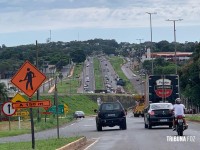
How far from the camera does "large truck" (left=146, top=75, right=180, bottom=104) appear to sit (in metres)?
52.9

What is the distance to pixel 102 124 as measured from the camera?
43.4 meters

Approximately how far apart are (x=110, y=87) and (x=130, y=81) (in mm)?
8201

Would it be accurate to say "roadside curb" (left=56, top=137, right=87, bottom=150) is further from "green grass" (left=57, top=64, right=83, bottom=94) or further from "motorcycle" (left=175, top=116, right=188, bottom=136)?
"green grass" (left=57, top=64, right=83, bottom=94)

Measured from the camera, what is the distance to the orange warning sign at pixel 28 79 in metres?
23.7

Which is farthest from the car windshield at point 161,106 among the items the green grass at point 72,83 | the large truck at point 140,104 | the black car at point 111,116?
the green grass at point 72,83

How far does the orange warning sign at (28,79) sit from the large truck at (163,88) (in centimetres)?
2956

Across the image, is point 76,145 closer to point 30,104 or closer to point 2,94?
point 30,104

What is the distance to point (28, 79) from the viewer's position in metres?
23.9

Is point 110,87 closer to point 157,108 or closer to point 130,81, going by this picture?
point 130,81

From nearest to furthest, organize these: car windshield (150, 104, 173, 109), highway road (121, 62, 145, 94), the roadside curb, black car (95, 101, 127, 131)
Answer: the roadside curb
car windshield (150, 104, 173, 109)
black car (95, 101, 127, 131)
highway road (121, 62, 145, 94)

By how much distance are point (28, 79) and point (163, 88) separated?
1175 inches

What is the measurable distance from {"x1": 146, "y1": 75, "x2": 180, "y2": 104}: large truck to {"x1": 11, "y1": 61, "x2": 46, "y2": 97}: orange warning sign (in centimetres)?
2956

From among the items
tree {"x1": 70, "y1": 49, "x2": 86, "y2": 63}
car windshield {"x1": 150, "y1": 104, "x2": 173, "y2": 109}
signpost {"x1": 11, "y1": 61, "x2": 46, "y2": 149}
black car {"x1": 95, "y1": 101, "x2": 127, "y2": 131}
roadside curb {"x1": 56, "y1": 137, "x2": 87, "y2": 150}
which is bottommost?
roadside curb {"x1": 56, "y1": 137, "x2": 87, "y2": 150}

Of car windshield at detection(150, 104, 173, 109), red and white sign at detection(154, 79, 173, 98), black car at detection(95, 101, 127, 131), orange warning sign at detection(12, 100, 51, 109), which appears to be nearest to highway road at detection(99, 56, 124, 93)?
red and white sign at detection(154, 79, 173, 98)
